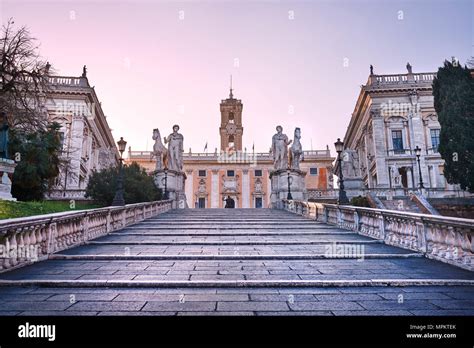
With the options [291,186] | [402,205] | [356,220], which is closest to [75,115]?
[291,186]

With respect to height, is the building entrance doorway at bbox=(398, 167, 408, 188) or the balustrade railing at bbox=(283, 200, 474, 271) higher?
the building entrance doorway at bbox=(398, 167, 408, 188)

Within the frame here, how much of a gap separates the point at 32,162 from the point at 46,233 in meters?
11.5

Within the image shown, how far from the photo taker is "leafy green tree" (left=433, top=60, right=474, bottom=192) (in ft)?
72.9

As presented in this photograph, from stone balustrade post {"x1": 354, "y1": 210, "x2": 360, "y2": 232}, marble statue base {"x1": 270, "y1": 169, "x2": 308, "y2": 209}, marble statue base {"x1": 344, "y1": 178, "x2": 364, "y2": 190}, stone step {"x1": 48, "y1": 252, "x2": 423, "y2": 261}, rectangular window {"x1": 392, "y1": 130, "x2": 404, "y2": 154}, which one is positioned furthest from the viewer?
rectangular window {"x1": 392, "y1": 130, "x2": 404, "y2": 154}

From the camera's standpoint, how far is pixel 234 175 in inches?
2418

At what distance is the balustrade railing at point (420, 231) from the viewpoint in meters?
5.05

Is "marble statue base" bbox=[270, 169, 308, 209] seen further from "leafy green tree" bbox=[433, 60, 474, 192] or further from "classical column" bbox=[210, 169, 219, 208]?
"classical column" bbox=[210, 169, 219, 208]

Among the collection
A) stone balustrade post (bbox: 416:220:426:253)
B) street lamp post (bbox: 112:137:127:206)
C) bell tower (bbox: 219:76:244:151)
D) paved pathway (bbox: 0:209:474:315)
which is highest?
bell tower (bbox: 219:76:244:151)

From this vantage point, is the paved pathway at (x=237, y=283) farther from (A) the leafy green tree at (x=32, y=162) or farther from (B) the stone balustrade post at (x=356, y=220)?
(A) the leafy green tree at (x=32, y=162)

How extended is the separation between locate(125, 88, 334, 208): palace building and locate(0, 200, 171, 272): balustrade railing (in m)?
50.5

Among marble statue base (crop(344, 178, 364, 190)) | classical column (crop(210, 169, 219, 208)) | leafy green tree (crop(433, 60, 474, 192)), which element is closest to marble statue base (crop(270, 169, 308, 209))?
marble statue base (crop(344, 178, 364, 190))

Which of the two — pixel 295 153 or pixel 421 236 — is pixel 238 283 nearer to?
pixel 421 236

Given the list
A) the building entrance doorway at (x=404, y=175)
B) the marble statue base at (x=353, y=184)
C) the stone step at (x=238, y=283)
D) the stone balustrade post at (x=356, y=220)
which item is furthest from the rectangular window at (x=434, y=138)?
the stone step at (x=238, y=283)

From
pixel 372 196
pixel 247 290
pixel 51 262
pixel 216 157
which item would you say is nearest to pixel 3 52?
pixel 51 262
